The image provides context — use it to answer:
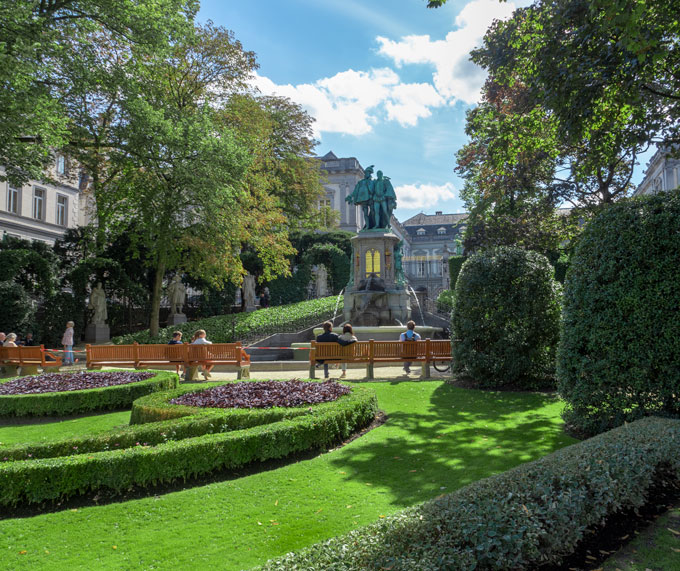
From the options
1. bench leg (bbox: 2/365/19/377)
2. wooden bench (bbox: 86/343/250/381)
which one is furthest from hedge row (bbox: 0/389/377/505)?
bench leg (bbox: 2/365/19/377)

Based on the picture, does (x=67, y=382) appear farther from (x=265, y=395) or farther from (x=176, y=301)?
(x=176, y=301)

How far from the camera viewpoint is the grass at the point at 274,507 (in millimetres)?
3723

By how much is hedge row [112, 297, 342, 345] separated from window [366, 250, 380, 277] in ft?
11.1

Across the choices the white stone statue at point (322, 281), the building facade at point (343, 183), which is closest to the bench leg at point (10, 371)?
the white stone statue at point (322, 281)

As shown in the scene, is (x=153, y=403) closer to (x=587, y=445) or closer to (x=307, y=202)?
(x=587, y=445)

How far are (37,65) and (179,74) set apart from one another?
916 cm

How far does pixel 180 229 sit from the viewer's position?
21594mm

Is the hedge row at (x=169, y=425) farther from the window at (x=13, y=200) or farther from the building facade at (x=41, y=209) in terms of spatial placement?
the window at (x=13, y=200)

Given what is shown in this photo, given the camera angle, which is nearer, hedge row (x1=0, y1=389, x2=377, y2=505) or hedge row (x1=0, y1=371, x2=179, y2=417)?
hedge row (x1=0, y1=389, x2=377, y2=505)

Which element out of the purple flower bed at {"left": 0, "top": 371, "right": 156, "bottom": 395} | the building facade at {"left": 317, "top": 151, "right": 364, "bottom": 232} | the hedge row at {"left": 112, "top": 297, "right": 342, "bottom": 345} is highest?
the building facade at {"left": 317, "top": 151, "right": 364, "bottom": 232}

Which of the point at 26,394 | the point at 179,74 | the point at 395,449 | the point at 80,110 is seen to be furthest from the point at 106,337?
the point at 395,449

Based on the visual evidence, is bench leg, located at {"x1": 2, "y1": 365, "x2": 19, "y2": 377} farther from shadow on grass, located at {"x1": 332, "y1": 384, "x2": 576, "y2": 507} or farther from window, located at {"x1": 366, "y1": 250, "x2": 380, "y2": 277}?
window, located at {"x1": 366, "y1": 250, "x2": 380, "y2": 277}

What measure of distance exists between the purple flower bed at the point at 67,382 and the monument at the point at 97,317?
558 inches

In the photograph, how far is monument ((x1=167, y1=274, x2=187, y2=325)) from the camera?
27594 mm
